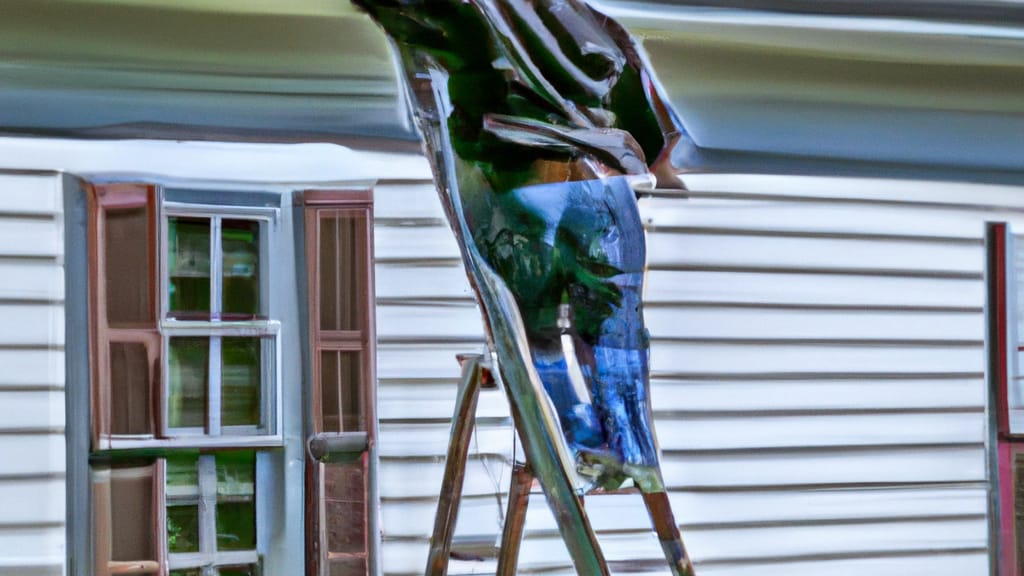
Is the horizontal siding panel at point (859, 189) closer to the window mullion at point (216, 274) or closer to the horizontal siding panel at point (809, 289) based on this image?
the horizontal siding panel at point (809, 289)

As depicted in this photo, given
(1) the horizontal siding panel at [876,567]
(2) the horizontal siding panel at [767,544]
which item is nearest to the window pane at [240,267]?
(2) the horizontal siding panel at [767,544]

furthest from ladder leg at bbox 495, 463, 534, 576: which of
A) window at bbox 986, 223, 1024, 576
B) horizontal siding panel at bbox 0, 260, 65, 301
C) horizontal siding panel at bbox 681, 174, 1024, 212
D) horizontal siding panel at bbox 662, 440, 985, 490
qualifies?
window at bbox 986, 223, 1024, 576

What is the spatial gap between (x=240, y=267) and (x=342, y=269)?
145 mm

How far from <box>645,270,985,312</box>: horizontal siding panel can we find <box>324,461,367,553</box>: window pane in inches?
21.7

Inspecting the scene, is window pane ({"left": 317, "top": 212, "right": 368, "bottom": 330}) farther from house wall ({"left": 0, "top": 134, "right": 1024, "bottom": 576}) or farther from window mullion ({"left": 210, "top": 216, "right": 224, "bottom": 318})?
Result: window mullion ({"left": 210, "top": 216, "right": 224, "bottom": 318})

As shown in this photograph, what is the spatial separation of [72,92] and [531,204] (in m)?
0.68

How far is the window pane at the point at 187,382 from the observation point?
4.74 feet

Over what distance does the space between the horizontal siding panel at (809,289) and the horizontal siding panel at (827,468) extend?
26cm

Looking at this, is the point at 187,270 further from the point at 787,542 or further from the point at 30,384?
the point at 787,542

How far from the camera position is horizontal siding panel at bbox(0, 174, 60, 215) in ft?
4.75

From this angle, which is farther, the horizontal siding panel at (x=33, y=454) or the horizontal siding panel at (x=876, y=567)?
the horizontal siding panel at (x=876, y=567)

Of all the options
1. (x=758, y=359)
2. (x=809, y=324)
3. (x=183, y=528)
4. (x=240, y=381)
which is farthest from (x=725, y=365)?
(x=183, y=528)

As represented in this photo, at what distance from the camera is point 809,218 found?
1.76 m

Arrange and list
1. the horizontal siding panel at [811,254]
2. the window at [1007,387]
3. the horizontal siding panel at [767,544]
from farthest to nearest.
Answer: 1. the window at [1007,387]
2. the horizontal siding panel at [811,254]
3. the horizontal siding panel at [767,544]
